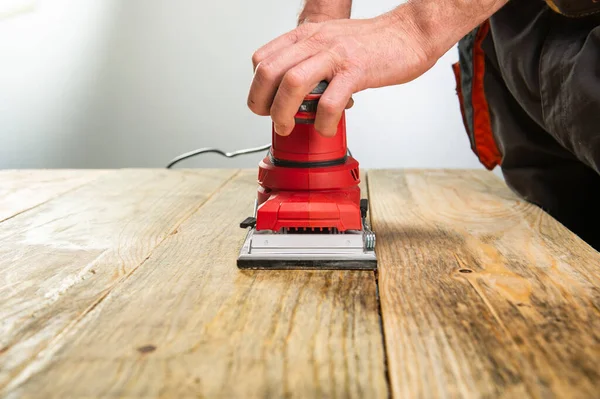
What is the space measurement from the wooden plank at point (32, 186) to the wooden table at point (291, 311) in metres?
0.08

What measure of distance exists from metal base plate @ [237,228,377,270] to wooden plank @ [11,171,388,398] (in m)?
0.02

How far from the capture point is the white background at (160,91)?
2666 mm

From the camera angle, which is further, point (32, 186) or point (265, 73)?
point (32, 186)

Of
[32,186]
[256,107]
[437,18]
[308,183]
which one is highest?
[437,18]

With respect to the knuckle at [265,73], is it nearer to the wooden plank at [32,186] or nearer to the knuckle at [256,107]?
the knuckle at [256,107]

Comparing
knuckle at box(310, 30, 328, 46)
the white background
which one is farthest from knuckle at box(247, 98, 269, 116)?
the white background

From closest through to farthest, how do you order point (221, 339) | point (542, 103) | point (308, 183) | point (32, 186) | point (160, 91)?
point (221, 339), point (308, 183), point (542, 103), point (32, 186), point (160, 91)

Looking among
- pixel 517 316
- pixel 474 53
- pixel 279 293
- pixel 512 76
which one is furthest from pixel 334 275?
pixel 474 53

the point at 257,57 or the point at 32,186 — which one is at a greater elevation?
the point at 257,57

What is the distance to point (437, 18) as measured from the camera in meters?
0.94

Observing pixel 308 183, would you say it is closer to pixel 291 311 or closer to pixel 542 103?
pixel 291 311

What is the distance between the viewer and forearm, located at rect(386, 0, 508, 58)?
937mm

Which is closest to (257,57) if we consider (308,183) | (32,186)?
(308,183)

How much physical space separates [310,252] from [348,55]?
0.27 meters
